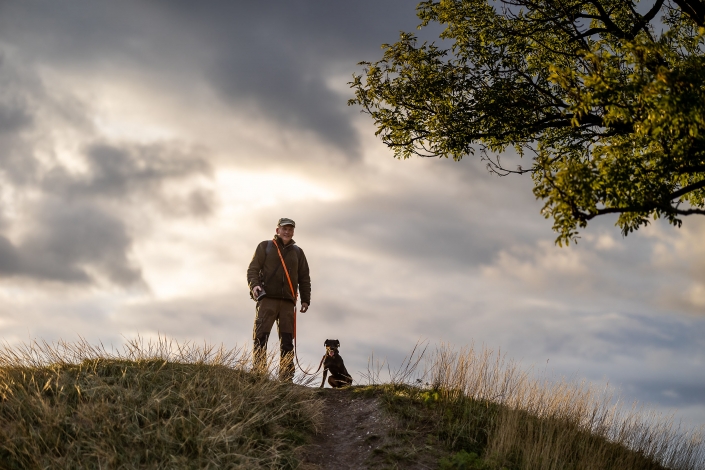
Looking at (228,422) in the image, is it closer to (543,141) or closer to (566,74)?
(566,74)

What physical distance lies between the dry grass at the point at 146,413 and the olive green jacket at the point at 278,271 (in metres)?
1.93

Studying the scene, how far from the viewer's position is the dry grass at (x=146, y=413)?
859cm

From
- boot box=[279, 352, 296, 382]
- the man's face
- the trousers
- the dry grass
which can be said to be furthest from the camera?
the man's face

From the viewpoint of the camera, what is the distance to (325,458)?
10.0 metres

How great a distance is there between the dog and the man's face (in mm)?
2230

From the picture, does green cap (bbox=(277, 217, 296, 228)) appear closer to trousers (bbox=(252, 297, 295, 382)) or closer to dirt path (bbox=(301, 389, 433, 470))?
trousers (bbox=(252, 297, 295, 382))

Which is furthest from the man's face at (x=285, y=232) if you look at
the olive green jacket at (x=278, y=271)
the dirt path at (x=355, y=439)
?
the dirt path at (x=355, y=439)

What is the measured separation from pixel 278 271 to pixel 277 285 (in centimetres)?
29

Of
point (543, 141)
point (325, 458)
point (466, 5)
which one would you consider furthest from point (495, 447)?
point (466, 5)

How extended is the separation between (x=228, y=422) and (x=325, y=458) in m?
1.66

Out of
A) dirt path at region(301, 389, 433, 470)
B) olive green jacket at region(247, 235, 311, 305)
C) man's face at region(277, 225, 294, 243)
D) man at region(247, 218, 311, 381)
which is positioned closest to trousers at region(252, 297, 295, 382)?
man at region(247, 218, 311, 381)

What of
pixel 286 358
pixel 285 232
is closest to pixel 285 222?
pixel 285 232

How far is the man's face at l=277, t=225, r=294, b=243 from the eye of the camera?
13.4 m

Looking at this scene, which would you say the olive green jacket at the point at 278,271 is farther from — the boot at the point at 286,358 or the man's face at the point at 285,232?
the boot at the point at 286,358
